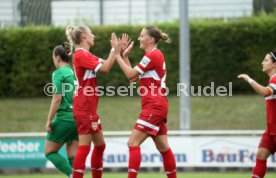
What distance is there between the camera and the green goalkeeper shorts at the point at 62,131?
951 cm

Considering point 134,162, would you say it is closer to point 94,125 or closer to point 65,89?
point 94,125

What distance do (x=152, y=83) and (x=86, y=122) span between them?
3.33 ft

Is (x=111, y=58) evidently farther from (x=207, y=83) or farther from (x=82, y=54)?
(x=207, y=83)

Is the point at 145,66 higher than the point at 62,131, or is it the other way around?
the point at 145,66

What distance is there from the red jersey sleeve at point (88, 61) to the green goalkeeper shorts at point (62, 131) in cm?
104

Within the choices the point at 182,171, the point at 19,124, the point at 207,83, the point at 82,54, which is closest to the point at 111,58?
the point at 82,54

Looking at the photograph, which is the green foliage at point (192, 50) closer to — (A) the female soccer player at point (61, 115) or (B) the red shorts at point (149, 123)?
(A) the female soccer player at point (61, 115)

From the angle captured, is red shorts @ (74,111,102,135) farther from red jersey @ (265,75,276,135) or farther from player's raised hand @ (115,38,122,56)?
red jersey @ (265,75,276,135)

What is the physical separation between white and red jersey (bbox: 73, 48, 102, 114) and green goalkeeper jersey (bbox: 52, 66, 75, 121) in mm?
514

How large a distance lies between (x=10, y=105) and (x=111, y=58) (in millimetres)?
10930

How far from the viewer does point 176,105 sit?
1900cm

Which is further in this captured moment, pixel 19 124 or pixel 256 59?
pixel 256 59

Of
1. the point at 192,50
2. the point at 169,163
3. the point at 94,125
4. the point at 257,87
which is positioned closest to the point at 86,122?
the point at 94,125

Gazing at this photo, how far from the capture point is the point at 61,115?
9547 millimetres
